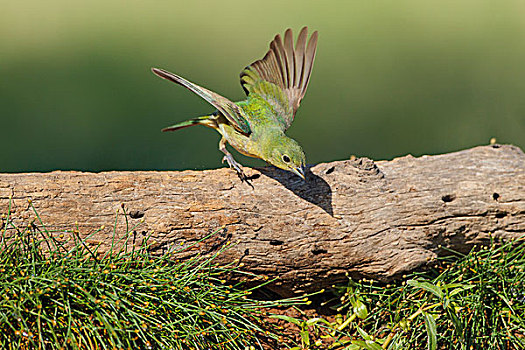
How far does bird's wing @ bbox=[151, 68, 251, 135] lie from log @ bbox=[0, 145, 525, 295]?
13 cm

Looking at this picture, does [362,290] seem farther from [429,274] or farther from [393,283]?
[429,274]

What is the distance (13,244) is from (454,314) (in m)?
0.95

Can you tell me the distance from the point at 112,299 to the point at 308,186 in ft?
1.83

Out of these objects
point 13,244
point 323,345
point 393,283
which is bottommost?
point 323,345

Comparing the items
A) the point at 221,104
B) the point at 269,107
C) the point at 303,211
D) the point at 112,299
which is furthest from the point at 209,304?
the point at 269,107

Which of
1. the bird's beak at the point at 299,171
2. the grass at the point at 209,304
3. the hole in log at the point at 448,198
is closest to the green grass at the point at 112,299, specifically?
the grass at the point at 209,304

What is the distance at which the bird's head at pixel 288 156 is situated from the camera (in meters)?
1.34

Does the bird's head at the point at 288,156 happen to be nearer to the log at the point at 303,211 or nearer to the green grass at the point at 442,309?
the log at the point at 303,211

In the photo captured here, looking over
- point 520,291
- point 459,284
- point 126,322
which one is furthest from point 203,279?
point 520,291

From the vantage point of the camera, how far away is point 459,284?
126cm

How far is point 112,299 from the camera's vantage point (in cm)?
107

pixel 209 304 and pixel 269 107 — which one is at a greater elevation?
pixel 269 107

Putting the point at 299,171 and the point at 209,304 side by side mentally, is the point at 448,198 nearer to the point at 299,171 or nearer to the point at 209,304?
the point at 299,171

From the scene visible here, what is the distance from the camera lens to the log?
1243mm
